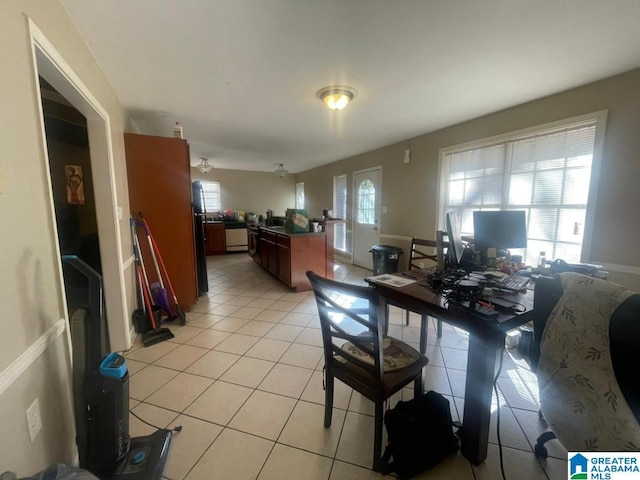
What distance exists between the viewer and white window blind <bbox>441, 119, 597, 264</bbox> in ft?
7.87

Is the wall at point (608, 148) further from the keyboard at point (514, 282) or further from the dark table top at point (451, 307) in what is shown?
the dark table top at point (451, 307)

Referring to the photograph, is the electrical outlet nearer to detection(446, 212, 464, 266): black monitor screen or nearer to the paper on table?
the paper on table

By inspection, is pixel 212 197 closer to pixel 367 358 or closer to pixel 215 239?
pixel 215 239

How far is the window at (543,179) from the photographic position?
2365 millimetres

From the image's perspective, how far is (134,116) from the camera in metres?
3.09

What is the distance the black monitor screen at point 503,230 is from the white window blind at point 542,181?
814mm

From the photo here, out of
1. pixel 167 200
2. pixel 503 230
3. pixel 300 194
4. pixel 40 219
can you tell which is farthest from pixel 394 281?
pixel 300 194

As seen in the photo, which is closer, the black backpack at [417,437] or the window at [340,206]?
the black backpack at [417,437]

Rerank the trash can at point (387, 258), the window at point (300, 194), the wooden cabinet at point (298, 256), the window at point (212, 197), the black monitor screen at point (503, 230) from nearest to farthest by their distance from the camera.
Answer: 1. the black monitor screen at point (503, 230)
2. the wooden cabinet at point (298, 256)
3. the trash can at point (387, 258)
4. the window at point (212, 197)
5. the window at point (300, 194)

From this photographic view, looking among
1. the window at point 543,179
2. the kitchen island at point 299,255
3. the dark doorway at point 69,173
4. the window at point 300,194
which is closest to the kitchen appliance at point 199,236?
the kitchen island at point 299,255

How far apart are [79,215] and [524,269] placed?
4.17m

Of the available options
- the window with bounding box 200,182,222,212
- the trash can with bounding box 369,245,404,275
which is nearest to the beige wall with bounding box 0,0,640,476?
the trash can with bounding box 369,245,404,275

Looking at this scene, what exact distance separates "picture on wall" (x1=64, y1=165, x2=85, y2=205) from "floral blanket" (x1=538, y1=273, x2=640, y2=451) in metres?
3.63

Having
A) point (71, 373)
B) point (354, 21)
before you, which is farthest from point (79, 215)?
point (354, 21)
